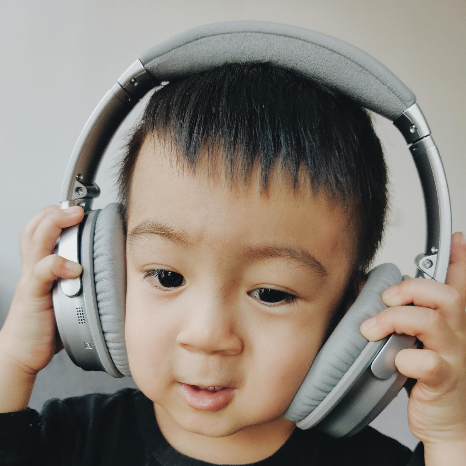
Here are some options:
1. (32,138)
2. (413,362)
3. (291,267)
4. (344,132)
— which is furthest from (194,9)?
(413,362)

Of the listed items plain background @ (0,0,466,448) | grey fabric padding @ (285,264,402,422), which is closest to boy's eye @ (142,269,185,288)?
grey fabric padding @ (285,264,402,422)

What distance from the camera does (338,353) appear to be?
581 mm

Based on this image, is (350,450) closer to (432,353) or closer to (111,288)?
(432,353)

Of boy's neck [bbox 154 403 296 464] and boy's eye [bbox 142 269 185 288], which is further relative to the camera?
boy's neck [bbox 154 403 296 464]

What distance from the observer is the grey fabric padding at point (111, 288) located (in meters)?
0.64

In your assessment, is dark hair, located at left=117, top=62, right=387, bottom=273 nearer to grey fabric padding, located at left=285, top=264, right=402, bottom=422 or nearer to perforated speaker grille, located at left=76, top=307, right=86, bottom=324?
grey fabric padding, located at left=285, top=264, right=402, bottom=422

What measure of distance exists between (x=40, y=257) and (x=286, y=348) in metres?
0.40

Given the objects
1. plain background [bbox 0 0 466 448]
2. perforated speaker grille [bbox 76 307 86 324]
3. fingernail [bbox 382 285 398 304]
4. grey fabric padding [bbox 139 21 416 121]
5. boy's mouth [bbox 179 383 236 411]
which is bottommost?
boy's mouth [bbox 179 383 236 411]

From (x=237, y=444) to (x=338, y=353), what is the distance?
0.99ft

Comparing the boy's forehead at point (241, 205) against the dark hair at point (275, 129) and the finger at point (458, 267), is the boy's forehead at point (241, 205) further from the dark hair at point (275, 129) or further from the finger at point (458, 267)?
the finger at point (458, 267)

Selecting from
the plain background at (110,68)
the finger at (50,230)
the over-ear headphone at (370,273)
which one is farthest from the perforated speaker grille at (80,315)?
the plain background at (110,68)

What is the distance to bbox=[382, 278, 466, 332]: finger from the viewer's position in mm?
589

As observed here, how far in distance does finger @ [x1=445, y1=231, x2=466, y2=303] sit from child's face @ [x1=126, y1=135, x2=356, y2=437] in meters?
0.17

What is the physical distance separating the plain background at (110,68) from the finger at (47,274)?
26.9 inches
